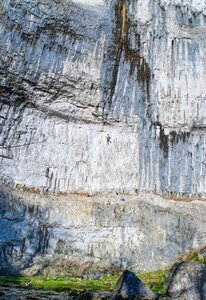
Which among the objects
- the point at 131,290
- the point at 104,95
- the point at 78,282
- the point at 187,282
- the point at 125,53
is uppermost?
→ the point at 125,53

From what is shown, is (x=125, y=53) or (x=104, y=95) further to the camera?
(x=125, y=53)

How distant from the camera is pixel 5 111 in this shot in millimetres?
28922

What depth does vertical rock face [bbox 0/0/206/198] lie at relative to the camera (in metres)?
29.3

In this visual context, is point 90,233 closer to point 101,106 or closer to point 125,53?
point 101,106

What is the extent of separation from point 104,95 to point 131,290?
20.2 metres

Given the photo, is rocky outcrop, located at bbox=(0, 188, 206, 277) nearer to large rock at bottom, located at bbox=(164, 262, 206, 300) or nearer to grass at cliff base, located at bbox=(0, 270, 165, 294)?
grass at cliff base, located at bbox=(0, 270, 165, 294)

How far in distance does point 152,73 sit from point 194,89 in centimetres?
431

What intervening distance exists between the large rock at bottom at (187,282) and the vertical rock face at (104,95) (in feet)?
51.5

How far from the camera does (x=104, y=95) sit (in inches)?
1280

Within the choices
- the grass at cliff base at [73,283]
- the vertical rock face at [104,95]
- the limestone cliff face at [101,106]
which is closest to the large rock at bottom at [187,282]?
the grass at cliff base at [73,283]

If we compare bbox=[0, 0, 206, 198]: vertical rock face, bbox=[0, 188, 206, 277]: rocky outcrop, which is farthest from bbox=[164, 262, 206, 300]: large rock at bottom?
bbox=[0, 0, 206, 198]: vertical rock face

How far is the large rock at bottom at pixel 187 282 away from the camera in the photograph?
14.8 m

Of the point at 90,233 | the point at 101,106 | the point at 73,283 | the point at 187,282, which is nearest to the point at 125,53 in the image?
the point at 101,106

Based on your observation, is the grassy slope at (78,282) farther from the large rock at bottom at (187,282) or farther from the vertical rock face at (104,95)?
the vertical rock face at (104,95)
